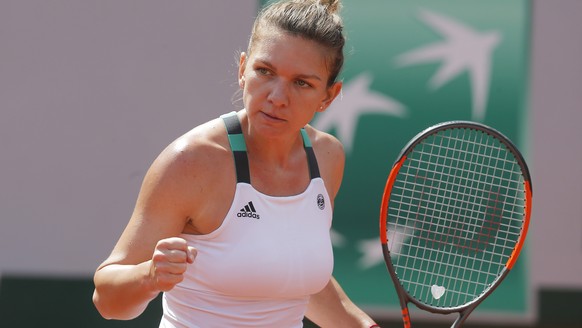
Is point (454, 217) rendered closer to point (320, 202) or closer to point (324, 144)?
point (324, 144)

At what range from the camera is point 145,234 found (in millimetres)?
2332

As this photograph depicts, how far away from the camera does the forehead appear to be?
8.07 ft

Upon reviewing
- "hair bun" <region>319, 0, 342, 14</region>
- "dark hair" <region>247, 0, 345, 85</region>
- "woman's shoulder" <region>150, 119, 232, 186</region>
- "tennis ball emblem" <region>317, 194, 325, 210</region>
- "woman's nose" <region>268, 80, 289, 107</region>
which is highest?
"hair bun" <region>319, 0, 342, 14</region>

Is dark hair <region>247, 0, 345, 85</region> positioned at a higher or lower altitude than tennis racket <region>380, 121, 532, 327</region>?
higher

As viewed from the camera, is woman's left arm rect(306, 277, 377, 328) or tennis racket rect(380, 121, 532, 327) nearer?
woman's left arm rect(306, 277, 377, 328)

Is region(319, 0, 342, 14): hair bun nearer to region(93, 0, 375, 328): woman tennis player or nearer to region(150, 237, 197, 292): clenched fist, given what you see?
region(93, 0, 375, 328): woman tennis player

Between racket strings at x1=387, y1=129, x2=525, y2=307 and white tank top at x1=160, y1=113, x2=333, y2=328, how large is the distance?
1.55 ft

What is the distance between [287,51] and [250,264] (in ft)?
1.82

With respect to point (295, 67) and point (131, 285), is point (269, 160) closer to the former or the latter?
point (295, 67)

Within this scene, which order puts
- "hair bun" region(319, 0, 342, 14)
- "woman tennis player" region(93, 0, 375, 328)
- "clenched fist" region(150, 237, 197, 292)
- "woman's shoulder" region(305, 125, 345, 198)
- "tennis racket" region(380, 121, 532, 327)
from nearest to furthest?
"clenched fist" region(150, 237, 197, 292) < "woman tennis player" region(93, 0, 375, 328) < "hair bun" region(319, 0, 342, 14) < "woman's shoulder" region(305, 125, 345, 198) < "tennis racket" region(380, 121, 532, 327)

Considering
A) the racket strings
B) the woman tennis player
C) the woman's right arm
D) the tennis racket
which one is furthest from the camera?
the racket strings

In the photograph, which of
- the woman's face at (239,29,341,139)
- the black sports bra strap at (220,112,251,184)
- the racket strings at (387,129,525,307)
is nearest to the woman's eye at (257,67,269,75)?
the woman's face at (239,29,341,139)

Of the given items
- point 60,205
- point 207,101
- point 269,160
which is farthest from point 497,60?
point 269,160

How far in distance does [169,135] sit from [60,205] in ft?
2.53
